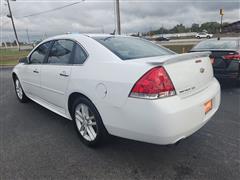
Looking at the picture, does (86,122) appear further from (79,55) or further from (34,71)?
(34,71)

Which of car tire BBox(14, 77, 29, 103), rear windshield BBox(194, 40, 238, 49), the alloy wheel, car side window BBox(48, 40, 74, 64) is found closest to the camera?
the alloy wheel

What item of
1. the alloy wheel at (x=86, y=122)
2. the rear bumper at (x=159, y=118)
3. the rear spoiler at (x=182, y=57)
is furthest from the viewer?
the alloy wheel at (x=86, y=122)

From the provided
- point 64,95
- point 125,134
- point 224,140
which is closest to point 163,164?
point 125,134

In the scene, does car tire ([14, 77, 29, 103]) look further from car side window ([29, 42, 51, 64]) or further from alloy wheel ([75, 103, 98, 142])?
alloy wheel ([75, 103, 98, 142])

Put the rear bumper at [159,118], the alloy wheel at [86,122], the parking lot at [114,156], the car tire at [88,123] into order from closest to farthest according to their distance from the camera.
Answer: the rear bumper at [159,118] → the parking lot at [114,156] → the car tire at [88,123] → the alloy wheel at [86,122]

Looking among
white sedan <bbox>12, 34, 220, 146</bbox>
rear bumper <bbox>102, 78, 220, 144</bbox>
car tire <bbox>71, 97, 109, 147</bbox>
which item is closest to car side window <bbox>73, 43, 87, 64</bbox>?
white sedan <bbox>12, 34, 220, 146</bbox>

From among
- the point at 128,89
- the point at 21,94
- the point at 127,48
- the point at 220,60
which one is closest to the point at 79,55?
the point at 127,48

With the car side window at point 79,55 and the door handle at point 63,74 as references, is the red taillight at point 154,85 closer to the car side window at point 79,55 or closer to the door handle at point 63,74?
the car side window at point 79,55

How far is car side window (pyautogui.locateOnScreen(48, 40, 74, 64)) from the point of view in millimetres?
2998

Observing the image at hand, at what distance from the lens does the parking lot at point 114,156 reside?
2227mm

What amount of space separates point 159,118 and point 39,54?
2902mm

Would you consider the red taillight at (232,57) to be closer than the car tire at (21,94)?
No

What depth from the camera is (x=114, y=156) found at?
8.38 feet

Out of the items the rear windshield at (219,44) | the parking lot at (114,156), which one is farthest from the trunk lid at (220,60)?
the parking lot at (114,156)
